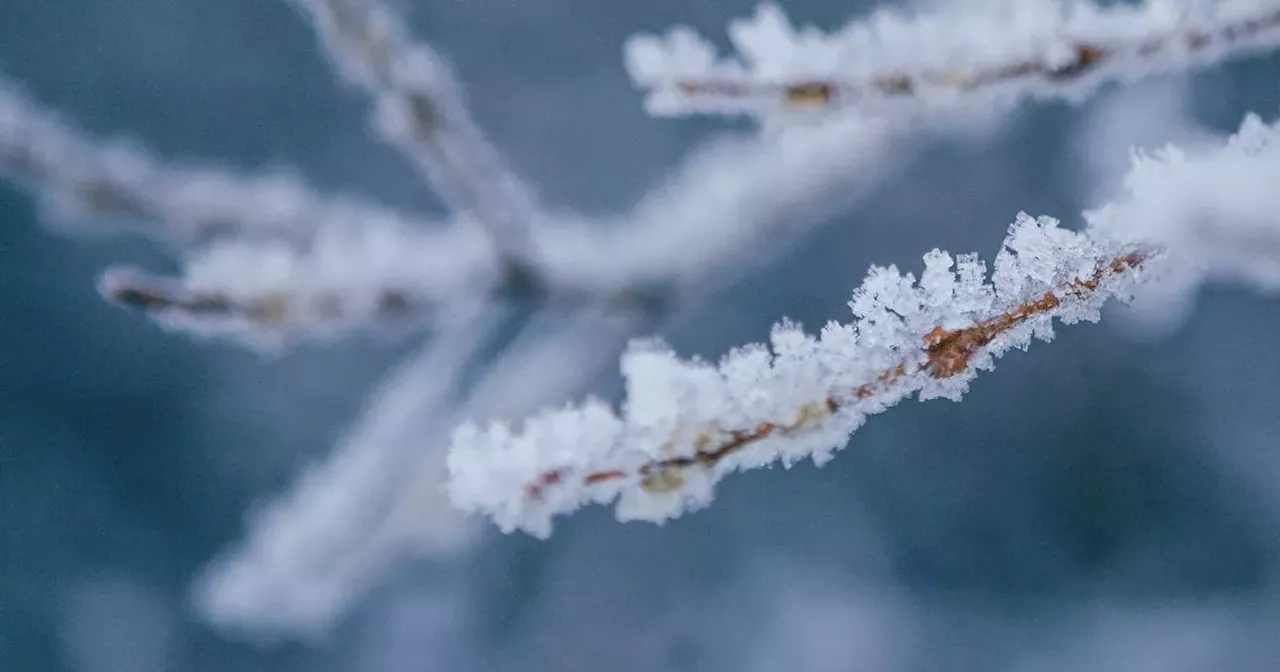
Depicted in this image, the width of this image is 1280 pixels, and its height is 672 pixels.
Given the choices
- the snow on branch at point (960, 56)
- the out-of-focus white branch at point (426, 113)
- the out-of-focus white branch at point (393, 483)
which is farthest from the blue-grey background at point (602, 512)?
the snow on branch at point (960, 56)

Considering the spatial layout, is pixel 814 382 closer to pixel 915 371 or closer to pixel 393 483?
pixel 915 371

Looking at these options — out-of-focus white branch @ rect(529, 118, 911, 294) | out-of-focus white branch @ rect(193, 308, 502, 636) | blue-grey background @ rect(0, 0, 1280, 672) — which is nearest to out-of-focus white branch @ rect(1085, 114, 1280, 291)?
out-of-focus white branch @ rect(529, 118, 911, 294)

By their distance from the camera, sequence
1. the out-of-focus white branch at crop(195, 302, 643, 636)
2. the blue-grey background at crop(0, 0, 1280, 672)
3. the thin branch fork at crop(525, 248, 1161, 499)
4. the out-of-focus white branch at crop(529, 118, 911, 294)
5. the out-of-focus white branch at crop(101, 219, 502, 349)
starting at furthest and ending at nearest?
the blue-grey background at crop(0, 0, 1280, 672)
the out-of-focus white branch at crop(195, 302, 643, 636)
the out-of-focus white branch at crop(529, 118, 911, 294)
the out-of-focus white branch at crop(101, 219, 502, 349)
the thin branch fork at crop(525, 248, 1161, 499)

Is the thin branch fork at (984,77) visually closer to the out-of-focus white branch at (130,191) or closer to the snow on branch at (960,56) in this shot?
the snow on branch at (960,56)

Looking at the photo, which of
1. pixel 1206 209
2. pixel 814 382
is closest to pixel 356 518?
pixel 814 382

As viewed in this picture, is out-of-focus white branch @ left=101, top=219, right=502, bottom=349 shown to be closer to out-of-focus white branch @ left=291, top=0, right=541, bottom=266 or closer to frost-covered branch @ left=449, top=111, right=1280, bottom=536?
out-of-focus white branch @ left=291, top=0, right=541, bottom=266

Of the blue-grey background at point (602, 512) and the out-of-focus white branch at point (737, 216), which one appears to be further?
the blue-grey background at point (602, 512)

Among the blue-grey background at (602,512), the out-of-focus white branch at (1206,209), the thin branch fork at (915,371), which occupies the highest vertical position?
the blue-grey background at (602,512)
